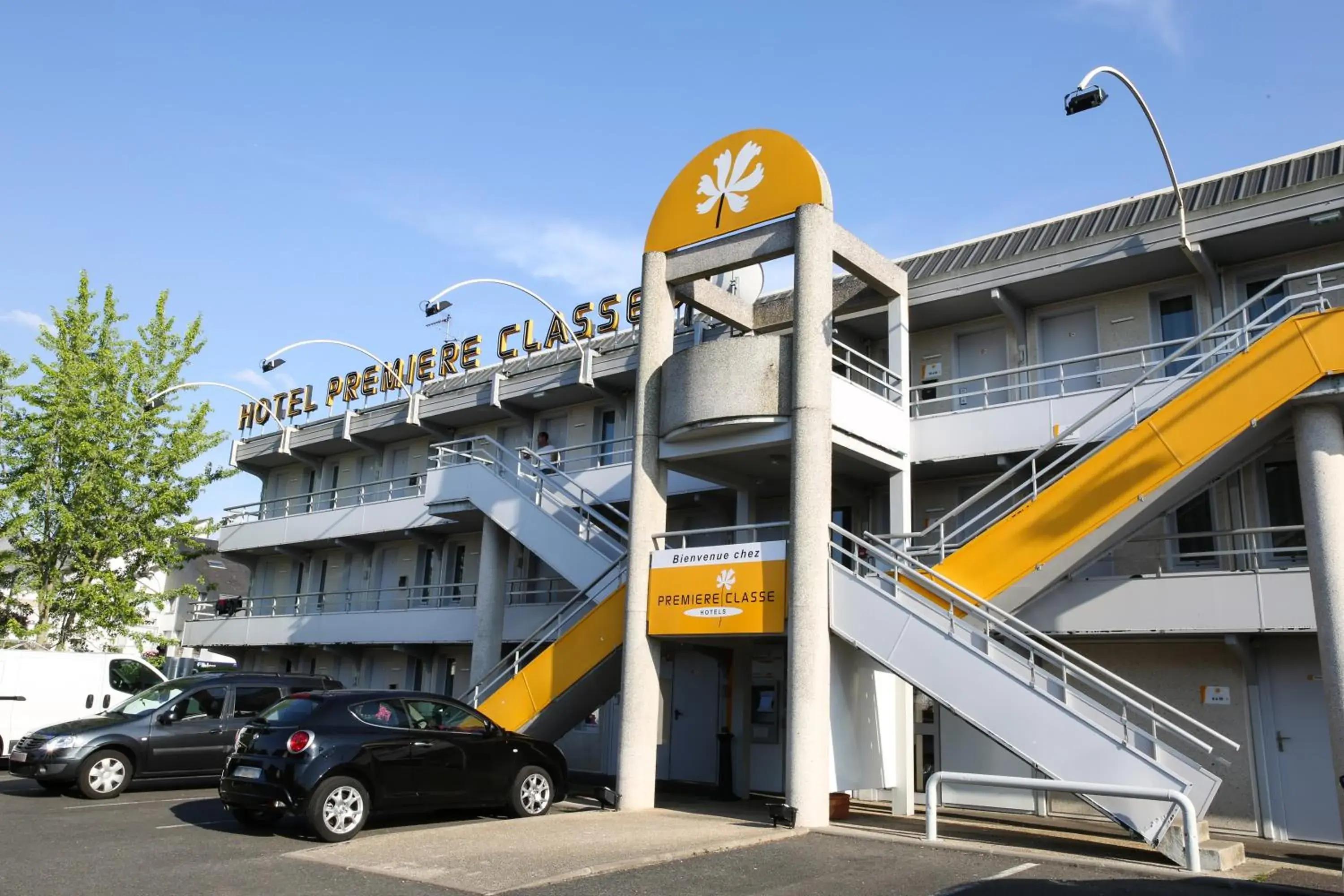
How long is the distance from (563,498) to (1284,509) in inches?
470

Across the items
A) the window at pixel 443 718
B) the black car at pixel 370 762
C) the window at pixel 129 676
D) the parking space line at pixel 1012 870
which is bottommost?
the parking space line at pixel 1012 870

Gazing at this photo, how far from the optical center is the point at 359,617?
26.7 m

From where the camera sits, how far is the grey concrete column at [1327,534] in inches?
440

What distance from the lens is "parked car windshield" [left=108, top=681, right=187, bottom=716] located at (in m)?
15.8

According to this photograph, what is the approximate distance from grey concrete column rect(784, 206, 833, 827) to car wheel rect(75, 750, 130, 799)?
31.5 feet

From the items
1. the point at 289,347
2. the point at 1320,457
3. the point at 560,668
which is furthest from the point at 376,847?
the point at 289,347

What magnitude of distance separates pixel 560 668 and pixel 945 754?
21.2ft

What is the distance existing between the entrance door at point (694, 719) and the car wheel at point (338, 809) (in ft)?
31.0

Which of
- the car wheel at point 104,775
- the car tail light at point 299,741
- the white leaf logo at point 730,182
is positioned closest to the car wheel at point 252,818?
the car tail light at point 299,741

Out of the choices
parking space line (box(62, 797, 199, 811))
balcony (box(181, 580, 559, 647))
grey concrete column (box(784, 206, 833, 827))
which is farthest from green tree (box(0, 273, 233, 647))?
grey concrete column (box(784, 206, 833, 827))

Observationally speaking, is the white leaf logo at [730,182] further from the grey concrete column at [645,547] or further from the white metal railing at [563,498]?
the white metal railing at [563,498]

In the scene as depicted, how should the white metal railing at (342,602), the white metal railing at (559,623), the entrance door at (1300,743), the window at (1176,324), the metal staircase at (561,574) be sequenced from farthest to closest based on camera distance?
the white metal railing at (342,602) → the white metal railing at (559,623) → the window at (1176,324) → the metal staircase at (561,574) → the entrance door at (1300,743)

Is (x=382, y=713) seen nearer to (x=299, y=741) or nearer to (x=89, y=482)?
(x=299, y=741)

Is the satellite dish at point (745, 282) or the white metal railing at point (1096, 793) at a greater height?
the satellite dish at point (745, 282)
